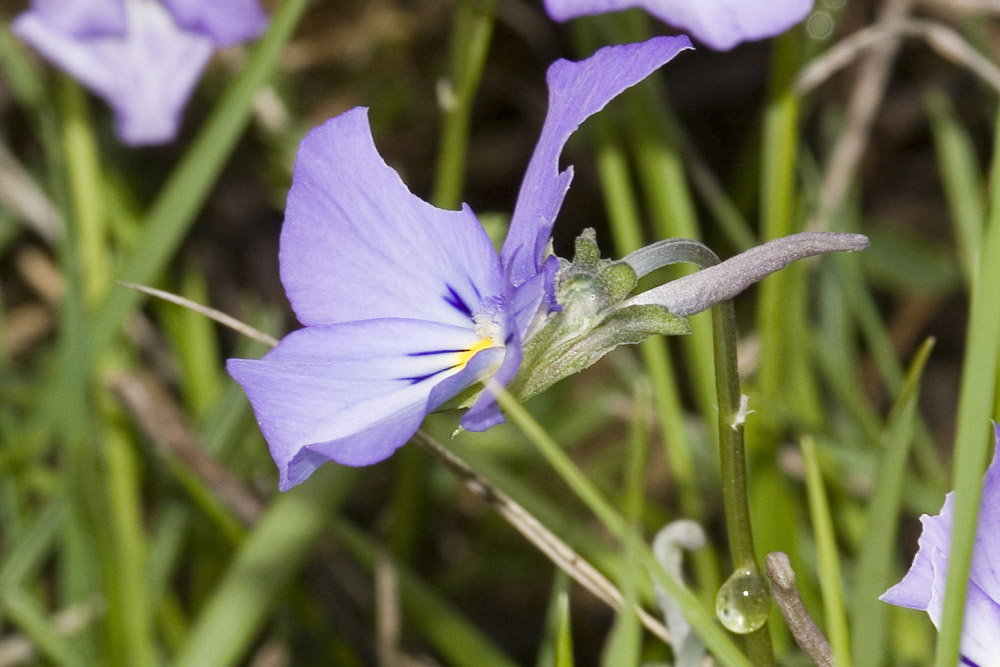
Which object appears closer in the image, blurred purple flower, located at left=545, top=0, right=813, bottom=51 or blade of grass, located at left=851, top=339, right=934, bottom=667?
blade of grass, located at left=851, top=339, right=934, bottom=667

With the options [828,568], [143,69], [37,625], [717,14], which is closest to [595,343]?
[828,568]

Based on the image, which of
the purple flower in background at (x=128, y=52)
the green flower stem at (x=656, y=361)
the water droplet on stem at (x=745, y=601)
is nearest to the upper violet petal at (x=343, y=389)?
the water droplet on stem at (x=745, y=601)

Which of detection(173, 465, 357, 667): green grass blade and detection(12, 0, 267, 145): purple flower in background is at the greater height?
detection(12, 0, 267, 145): purple flower in background

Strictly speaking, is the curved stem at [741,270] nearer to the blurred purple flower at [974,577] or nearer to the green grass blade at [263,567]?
the blurred purple flower at [974,577]

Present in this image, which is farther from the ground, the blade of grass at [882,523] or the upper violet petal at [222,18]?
the upper violet petal at [222,18]

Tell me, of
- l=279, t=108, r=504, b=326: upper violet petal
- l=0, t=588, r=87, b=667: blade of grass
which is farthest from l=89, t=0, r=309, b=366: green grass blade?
l=279, t=108, r=504, b=326: upper violet petal

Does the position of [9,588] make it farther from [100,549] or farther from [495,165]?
[495,165]

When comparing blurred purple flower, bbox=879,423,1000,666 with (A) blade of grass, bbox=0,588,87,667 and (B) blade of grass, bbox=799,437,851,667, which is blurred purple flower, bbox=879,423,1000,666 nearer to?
(B) blade of grass, bbox=799,437,851,667
